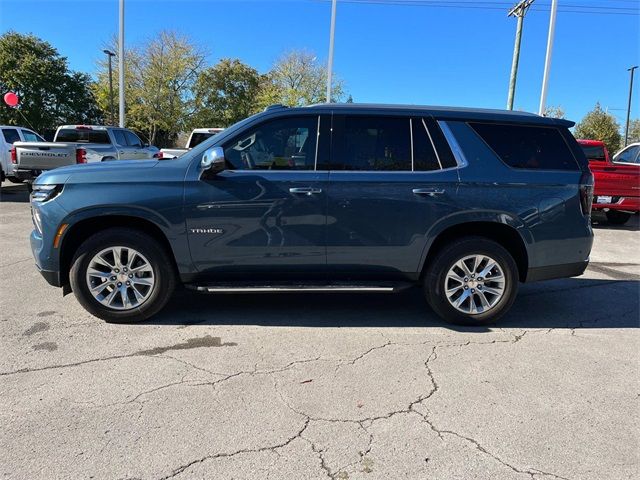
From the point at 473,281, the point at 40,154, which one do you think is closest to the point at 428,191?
the point at 473,281

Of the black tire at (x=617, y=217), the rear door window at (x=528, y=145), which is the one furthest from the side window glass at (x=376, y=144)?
the black tire at (x=617, y=217)

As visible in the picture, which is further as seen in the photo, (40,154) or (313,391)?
(40,154)

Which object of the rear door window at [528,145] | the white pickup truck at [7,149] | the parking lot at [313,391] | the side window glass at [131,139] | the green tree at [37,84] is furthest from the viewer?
the green tree at [37,84]

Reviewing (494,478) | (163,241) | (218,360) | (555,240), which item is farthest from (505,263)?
(163,241)

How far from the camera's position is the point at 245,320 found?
464 cm

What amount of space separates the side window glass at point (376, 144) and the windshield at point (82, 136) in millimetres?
11495

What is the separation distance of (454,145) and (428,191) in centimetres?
53

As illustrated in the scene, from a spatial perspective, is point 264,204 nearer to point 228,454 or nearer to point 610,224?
point 228,454

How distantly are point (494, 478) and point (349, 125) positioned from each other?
3044 mm

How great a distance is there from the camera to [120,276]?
4379mm

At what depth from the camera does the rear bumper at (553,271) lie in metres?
4.65

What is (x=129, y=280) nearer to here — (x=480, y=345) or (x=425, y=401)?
(x=425, y=401)

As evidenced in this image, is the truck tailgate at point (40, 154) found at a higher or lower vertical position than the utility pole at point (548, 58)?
lower

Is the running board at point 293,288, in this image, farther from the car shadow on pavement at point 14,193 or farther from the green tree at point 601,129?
the green tree at point 601,129
